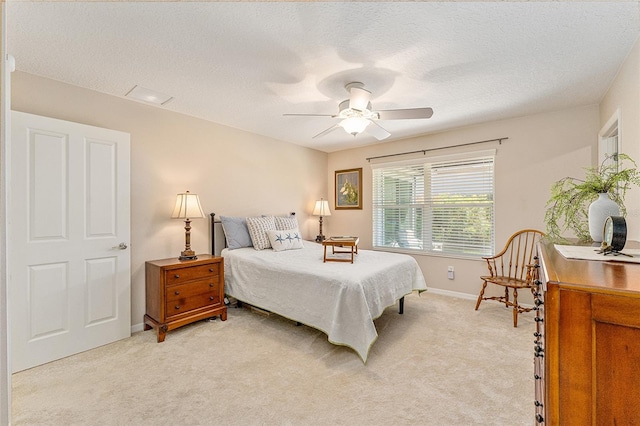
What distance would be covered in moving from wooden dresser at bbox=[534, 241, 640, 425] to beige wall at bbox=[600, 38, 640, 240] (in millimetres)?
1854

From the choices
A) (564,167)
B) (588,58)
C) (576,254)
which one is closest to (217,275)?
(576,254)

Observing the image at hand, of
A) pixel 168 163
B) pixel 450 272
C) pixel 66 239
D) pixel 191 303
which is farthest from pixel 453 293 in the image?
pixel 66 239

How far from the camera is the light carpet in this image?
1.70 metres

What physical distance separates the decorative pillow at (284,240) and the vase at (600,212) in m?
2.88

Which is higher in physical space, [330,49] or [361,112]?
[330,49]

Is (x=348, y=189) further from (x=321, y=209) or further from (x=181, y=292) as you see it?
(x=181, y=292)

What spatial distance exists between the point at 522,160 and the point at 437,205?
45.9 inches

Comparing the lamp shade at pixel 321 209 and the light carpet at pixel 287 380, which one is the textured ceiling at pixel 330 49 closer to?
the lamp shade at pixel 321 209

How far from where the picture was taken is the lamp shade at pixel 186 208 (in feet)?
9.96

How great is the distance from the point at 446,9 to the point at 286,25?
0.94 meters

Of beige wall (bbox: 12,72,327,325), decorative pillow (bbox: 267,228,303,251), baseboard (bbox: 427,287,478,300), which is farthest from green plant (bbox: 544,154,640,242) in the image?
beige wall (bbox: 12,72,327,325)


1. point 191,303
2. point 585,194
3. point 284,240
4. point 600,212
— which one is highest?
point 585,194

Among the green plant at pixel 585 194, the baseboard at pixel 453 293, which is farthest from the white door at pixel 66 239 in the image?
the baseboard at pixel 453 293

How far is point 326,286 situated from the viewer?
7.96 feet
